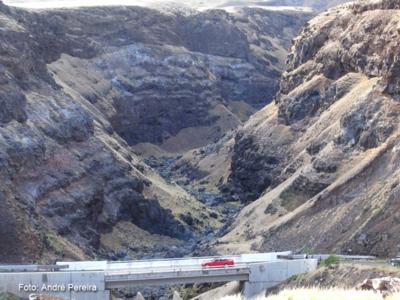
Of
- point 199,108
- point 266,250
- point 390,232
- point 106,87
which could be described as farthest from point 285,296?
point 199,108

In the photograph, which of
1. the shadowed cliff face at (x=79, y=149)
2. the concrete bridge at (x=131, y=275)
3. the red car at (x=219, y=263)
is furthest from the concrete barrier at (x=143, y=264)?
the shadowed cliff face at (x=79, y=149)

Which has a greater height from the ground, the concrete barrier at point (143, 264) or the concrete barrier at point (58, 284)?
the concrete barrier at point (58, 284)

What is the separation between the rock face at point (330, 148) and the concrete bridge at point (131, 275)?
34.0ft

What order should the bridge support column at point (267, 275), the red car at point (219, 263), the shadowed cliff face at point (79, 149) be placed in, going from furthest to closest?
1. the shadowed cliff face at point (79, 149)
2. the red car at point (219, 263)
3. the bridge support column at point (267, 275)

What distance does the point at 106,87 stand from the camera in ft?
528

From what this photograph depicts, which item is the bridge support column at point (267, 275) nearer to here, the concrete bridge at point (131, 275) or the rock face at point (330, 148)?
the concrete bridge at point (131, 275)

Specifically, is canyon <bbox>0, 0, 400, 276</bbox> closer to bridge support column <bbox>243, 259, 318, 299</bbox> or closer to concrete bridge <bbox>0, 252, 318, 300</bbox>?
bridge support column <bbox>243, 259, 318, 299</bbox>

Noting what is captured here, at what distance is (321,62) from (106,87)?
54646mm

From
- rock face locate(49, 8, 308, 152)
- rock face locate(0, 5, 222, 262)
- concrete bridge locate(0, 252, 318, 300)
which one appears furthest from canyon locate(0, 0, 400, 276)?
rock face locate(49, 8, 308, 152)

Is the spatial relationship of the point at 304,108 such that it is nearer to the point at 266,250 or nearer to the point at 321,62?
the point at 321,62

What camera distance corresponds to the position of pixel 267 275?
63.8 meters

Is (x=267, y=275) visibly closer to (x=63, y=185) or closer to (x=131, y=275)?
(x=131, y=275)

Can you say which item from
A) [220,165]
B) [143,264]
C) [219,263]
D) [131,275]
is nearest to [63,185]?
[143,264]

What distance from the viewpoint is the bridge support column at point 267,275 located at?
63.4 metres
